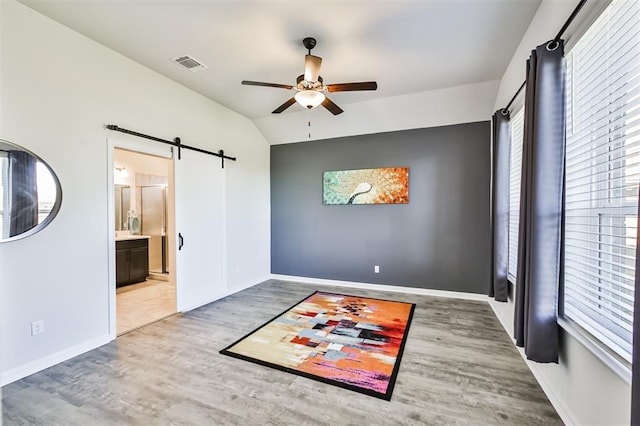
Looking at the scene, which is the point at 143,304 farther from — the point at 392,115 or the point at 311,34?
the point at 392,115

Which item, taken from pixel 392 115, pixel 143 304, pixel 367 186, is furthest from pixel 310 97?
pixel 143 304

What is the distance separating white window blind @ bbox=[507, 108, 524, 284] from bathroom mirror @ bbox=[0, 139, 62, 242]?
4.72 metres

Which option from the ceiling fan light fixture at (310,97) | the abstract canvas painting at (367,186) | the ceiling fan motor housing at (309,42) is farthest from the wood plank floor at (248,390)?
the ceiling fan motor housing at (309,42)

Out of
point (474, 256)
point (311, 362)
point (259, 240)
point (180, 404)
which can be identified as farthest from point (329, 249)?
point (180, 404)

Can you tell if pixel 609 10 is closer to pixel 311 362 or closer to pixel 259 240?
pixel 311 362

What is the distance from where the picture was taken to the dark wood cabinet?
5051 mm

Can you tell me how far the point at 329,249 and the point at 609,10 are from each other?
443 cm

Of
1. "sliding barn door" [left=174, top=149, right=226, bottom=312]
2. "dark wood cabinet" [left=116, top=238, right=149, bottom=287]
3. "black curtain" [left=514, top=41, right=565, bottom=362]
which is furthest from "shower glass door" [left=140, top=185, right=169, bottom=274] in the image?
"black curtain" [left=514, top=41, right=565, bottom=362]

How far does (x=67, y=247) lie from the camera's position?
269 cm

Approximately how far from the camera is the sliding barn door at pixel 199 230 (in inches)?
153

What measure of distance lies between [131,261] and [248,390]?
4.25 metres

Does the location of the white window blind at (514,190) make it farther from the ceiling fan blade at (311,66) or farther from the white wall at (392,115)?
the ceiling fan blade at (311,66)

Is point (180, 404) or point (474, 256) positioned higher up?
point (474, 256)

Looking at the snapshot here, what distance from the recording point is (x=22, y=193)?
240 cm
